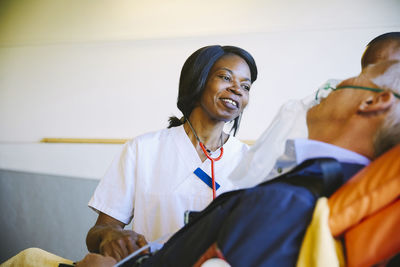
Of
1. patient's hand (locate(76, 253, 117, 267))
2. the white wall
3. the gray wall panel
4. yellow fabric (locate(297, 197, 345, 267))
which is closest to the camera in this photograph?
yellow fabric (locate(297, 197, 345, 267))

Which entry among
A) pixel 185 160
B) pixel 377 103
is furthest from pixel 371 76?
pixel 185 160

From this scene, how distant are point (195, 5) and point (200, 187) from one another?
1734 millimetres

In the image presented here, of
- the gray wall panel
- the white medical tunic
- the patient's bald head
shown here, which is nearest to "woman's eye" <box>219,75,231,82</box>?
→ the white medical tunic

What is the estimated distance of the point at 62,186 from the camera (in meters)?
2.29

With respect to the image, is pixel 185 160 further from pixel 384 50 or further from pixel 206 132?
pixel 384 50

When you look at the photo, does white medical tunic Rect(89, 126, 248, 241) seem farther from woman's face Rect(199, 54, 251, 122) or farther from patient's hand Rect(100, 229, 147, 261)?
patient's hand Rect(100, 229, 147, 261)

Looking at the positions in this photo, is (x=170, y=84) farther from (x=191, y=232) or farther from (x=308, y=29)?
(x=191, y=232)

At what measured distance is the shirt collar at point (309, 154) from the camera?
1.93ft

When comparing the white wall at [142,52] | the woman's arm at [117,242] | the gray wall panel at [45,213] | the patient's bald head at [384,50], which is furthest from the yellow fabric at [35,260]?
the white wall at [142,52]

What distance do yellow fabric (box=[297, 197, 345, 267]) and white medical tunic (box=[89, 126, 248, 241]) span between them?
0.64 meters

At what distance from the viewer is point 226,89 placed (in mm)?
1189

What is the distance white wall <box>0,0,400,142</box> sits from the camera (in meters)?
2.07

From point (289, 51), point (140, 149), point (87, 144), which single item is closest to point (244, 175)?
point (140, 149)

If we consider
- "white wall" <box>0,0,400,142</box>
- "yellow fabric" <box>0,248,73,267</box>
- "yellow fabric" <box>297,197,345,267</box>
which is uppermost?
"white wall" <box>0,0,400,142</box>
